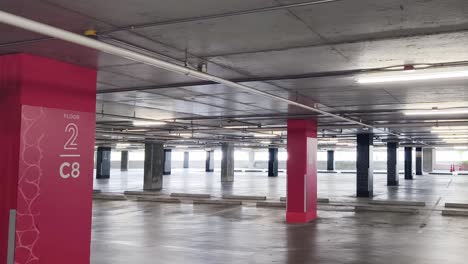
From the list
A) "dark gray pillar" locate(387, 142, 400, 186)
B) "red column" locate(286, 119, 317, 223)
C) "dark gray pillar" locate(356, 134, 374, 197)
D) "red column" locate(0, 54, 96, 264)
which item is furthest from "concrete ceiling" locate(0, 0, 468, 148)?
"dark gray pillar" locate(387, 142, 400, 186)

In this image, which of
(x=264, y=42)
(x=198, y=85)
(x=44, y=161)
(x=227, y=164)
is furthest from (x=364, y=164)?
(x=44, y=161)

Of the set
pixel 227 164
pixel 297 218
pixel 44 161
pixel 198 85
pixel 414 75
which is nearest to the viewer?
pixel 44 161

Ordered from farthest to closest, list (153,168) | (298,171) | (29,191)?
1. (153,168)
2. (298,171)
3. (29,191)

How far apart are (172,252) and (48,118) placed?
4.85m

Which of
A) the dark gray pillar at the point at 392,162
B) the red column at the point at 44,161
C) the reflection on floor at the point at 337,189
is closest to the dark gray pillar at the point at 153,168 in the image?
the reflection on floor at the point at 337,189

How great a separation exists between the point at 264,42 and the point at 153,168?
85.8ft

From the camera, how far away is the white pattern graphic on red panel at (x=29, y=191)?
21.9 ft

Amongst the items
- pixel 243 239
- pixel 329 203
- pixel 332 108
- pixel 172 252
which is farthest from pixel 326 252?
pixel 329 203

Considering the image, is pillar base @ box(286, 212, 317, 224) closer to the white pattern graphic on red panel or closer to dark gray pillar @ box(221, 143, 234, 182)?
the white pattern graphic on red panel

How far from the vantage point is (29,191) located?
267 inches

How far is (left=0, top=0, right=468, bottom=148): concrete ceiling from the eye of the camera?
4926 mm

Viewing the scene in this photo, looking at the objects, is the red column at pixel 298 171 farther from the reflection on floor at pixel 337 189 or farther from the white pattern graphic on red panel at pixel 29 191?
the white pattern graphic on red panel at pixel 29 191

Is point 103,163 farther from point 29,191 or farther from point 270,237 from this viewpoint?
point 29,191

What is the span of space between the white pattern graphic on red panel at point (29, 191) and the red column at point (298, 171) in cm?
1028
